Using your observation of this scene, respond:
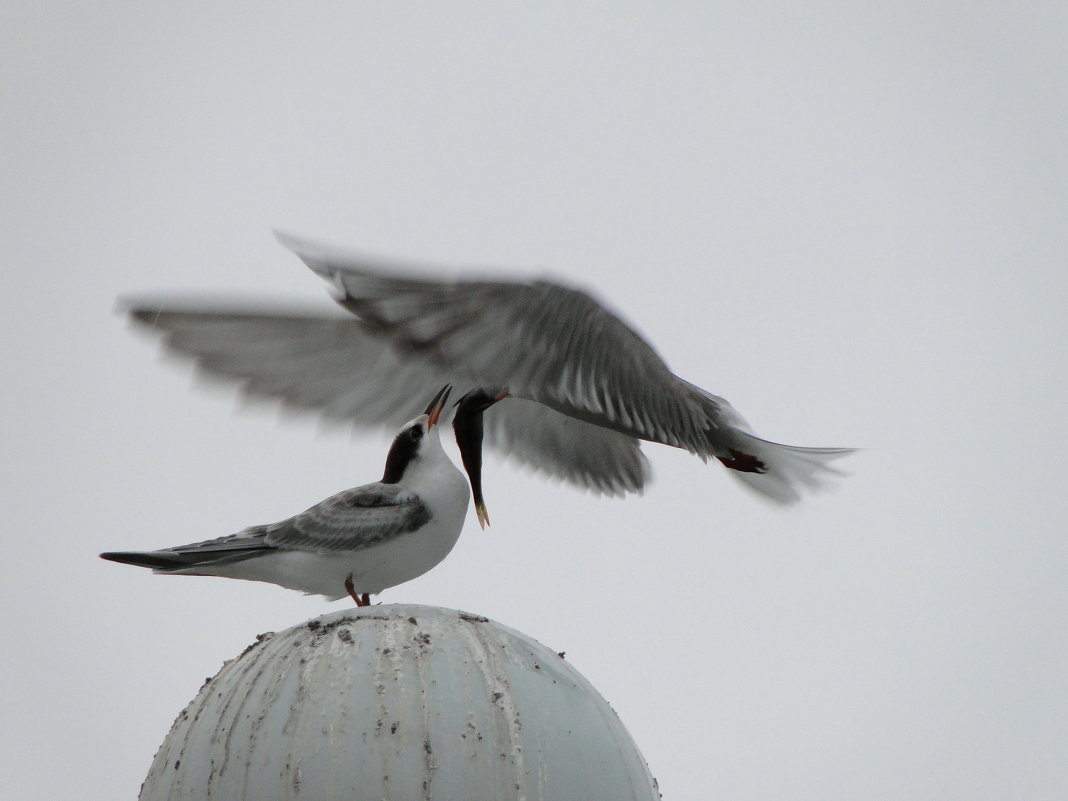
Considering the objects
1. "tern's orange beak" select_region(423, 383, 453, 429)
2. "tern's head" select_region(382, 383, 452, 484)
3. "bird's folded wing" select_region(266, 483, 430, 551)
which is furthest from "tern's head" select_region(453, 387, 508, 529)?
"bird's folded wing" select_region(266, 483, 430, 551)

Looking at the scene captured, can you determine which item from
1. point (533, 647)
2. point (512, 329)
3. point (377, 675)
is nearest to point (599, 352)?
point (512, 329)

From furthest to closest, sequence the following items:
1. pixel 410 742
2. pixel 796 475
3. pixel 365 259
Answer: pixel 796 475 → pixel 365 259 → pixel 410 742

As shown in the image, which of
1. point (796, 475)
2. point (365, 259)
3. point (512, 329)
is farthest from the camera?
point (796, 475)

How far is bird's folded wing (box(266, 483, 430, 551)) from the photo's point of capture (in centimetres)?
466

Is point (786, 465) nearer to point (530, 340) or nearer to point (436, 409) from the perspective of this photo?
point (530, 340)

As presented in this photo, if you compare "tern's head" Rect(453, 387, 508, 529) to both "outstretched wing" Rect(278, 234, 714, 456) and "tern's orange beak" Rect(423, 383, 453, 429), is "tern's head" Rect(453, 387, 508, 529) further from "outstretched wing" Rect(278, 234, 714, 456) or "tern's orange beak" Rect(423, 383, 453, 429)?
"tern's orange beak" Rect(423, 383, 453, 429)

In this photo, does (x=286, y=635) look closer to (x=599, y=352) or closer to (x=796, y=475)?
(x=599, y=352)

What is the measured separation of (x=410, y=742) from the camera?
137 inches

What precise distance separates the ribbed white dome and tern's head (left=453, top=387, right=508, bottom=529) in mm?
2233

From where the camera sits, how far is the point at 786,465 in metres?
6.95

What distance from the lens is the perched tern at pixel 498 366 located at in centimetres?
567

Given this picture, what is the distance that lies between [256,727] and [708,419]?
3639mm

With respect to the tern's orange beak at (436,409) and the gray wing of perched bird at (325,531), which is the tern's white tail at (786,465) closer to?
the tern's orange beak at (436,409)

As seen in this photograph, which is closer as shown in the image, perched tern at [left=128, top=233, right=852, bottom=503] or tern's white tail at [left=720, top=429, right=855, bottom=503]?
perched tern at [left=128, top=233, right=852, bottom=503]
